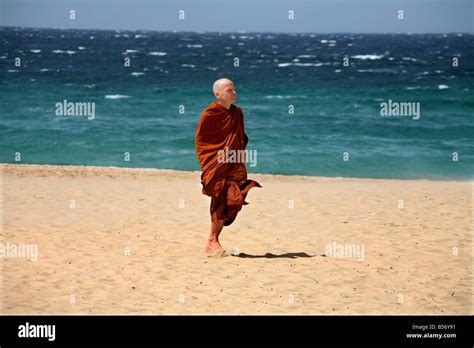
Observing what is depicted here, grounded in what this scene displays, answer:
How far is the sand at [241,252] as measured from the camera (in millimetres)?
7613

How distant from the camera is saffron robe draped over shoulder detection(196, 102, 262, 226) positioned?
8.84 m

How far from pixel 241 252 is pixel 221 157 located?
1.60 meters

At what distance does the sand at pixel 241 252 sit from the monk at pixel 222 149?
79 centimetres

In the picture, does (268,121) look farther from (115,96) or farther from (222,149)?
(222,149)

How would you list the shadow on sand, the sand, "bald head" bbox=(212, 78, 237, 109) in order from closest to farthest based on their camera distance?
the sand, "bald head" bbox=(212, 78, 237, 109), the shadow on sand

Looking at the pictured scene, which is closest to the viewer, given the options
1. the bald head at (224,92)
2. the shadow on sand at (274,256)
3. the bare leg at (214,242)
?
the bald head at (224,92)

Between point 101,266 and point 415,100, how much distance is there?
35.6m

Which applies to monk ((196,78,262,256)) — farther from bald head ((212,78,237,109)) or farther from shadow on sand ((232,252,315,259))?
shadow on sand ((232,252,315,259))

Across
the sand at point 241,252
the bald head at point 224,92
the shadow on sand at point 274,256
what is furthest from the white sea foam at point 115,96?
the bald head at point 224,92

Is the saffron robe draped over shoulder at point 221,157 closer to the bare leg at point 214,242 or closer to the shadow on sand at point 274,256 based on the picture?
the bare leg at point 214,242

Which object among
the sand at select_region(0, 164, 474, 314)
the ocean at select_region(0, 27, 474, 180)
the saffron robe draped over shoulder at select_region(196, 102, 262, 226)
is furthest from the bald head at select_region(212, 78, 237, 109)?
the ocean at select_region(0, 27, 474, 180)

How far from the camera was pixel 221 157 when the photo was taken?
29.0ft

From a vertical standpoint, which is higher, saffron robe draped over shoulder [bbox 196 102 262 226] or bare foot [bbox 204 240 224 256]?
saffron robe draped over shoulder [bbox 196 102 262 226]

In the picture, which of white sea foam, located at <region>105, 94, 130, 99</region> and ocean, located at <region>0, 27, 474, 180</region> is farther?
white sea foam, located at <region>105, 94, 130, 99</region>
